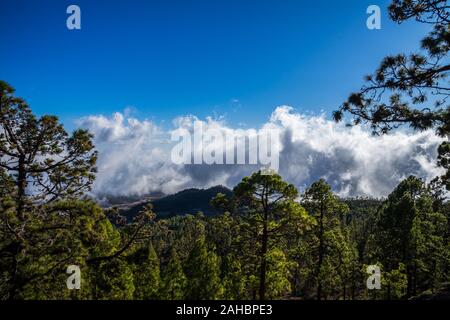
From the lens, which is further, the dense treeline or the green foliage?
the green foliage

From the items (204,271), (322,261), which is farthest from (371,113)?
(204,271)

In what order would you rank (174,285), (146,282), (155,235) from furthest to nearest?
(146,282) < (174,285) < (155,235)

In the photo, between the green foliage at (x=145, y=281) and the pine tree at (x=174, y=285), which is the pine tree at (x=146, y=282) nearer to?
the green foliage at (x=145, y=281)

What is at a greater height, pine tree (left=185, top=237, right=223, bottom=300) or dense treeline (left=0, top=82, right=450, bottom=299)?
dense treeline (left=0, top=82, right=450, bottom=299)

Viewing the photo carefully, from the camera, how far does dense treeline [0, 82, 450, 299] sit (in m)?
13.5

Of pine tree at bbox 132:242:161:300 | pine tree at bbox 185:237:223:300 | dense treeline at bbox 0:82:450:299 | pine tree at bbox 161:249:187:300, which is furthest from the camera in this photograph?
pine tree at bbox 132:242:161:300

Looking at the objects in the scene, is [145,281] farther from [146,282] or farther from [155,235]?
[155,235]

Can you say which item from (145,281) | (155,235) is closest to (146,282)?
(145,281)

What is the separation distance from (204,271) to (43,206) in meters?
24.8

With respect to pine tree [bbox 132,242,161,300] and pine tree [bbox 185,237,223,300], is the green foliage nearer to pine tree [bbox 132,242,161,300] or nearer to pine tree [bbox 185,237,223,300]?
pine tree [bbox 132,242,161,300]

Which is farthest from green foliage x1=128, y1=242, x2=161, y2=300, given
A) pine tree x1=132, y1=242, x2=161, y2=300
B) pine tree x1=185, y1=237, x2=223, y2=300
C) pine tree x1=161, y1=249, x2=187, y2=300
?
pine tree x1=185, y1=237, x2=223, y2=300

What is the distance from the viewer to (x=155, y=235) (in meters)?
13.0

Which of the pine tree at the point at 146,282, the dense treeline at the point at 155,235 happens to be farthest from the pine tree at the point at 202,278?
the pine tree at the point at 146,282
